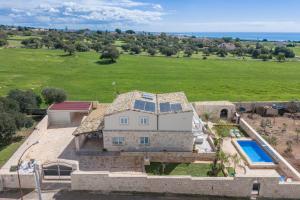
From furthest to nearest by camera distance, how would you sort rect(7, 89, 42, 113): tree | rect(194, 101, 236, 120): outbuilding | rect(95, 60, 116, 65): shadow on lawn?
rect(95, 60, 116, 65): shadow on lawn
rect(194, 101, 236, 120): outbuilding
rect(7, 89, 42, 113): tree

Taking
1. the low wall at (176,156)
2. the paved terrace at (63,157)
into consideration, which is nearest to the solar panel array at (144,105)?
the low wall at (176,156)

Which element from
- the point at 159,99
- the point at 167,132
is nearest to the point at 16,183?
the point at 167,132

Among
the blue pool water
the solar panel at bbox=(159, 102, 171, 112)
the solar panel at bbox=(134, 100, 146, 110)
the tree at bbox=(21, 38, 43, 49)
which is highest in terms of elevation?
the tree at bbox=(21, 38, 43, 49)

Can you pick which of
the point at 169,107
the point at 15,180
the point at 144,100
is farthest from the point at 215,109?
the point at 15,180

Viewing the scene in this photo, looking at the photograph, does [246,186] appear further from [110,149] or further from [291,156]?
[110,149]

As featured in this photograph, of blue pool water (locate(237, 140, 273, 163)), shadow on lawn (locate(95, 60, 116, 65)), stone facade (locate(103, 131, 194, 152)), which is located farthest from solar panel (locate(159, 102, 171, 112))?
shadow on lawn (locate(95, 60, 116, 65))

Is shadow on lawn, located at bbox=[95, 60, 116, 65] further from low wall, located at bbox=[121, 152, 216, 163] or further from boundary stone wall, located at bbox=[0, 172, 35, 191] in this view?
boundary stone wall, located at bbox=[0, 172, 35, 191]

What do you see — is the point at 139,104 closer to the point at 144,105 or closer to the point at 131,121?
the point at 144,105

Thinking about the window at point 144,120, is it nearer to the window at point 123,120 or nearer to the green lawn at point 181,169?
the window at point 123,120
